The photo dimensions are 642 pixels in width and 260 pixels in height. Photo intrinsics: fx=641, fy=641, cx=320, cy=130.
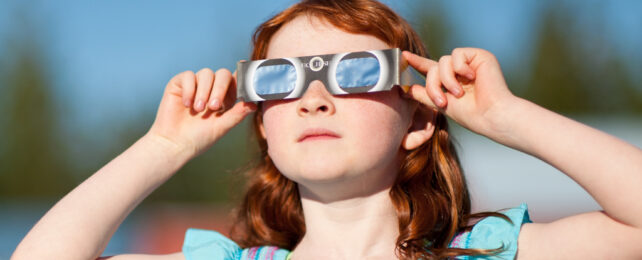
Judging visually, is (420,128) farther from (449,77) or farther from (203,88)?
(203,88)

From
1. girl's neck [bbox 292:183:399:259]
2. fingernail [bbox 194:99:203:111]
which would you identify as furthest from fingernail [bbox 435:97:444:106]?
fingernail [bbox 194:99:203:111]

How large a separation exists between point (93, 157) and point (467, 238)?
65.9 feet

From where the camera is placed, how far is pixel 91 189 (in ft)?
8.17

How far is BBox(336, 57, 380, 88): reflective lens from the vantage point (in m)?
2.34

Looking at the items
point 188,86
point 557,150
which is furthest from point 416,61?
point 188,86

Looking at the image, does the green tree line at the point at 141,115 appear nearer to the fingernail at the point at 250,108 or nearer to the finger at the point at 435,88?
the fingernail at the point at 250,108

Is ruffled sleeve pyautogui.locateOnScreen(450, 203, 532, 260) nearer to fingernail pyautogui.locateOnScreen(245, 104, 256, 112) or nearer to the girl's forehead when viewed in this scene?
the girl's forehead

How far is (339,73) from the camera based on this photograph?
2.34 m

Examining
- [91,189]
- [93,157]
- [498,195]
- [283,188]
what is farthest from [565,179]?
[93,157]

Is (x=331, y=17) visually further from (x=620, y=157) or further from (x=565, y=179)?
(x=565, y=179)

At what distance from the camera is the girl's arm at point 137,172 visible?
92.4 inches

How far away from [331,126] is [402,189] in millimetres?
496

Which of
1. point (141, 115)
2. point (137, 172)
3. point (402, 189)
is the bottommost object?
point (141, 115)

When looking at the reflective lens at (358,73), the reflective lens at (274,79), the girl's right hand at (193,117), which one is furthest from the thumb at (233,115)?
the reflective lens at (358,73)
